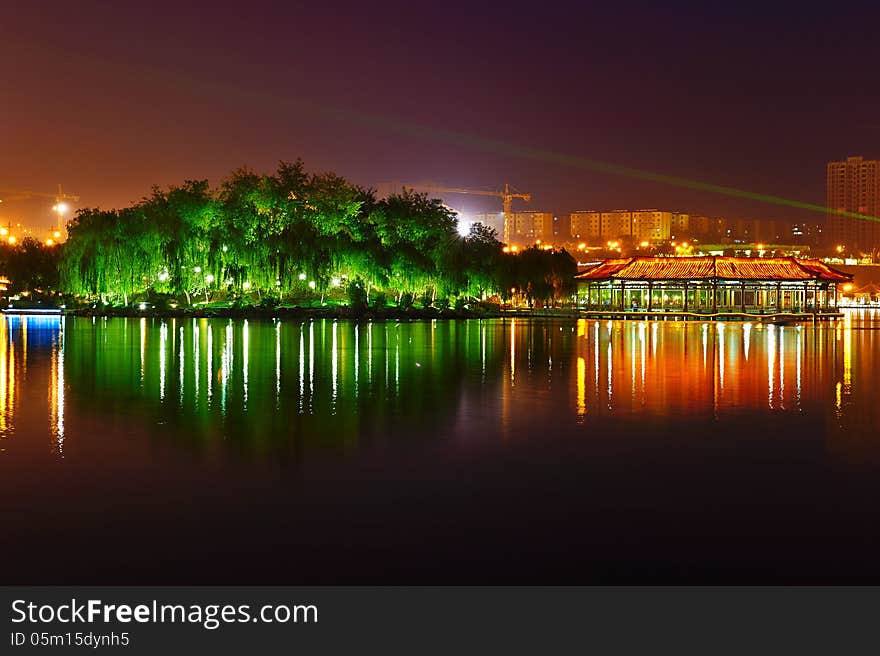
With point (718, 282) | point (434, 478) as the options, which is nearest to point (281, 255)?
point (718, 282)

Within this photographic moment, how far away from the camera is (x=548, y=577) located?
7453 mm

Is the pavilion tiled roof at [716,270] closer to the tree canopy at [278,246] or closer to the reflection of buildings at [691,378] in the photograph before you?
the tree canopy at [278,246]

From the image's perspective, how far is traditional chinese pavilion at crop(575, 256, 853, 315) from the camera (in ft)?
281

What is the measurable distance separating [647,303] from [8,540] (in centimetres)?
8340

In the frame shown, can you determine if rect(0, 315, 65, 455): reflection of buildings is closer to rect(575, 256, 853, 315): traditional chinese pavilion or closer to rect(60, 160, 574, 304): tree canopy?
rect(60, 160, 574, 304): tree canopy

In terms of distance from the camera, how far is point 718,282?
282 feet

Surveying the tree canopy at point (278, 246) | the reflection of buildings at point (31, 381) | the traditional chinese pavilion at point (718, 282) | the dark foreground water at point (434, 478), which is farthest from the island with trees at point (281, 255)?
the dark foreground water at point (434, 478)

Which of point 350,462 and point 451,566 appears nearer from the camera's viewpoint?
point 451,566

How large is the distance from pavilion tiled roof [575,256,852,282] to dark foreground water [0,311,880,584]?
63975 mm

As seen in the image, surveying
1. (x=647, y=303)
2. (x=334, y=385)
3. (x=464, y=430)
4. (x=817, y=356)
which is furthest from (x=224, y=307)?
(x=464, y=430)

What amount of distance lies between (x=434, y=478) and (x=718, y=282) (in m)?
79.4

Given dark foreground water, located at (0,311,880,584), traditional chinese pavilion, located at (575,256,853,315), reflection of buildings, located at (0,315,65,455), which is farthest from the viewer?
traditional chinese pavilion, located at (575,256,853,315)

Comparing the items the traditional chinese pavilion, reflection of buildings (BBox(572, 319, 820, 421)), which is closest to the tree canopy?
the traditional chinese pavilion
